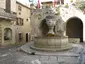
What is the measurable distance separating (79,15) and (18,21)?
9671 mm

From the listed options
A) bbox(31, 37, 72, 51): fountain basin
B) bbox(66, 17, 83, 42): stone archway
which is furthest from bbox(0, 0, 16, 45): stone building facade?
bbox(66, 17, 83, 42): stone archway

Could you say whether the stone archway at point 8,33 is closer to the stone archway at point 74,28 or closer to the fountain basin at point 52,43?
the stone archway at point 74,28

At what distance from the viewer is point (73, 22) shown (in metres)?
20.4

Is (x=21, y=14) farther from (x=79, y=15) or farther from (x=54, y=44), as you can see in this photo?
(x=54, y=44)

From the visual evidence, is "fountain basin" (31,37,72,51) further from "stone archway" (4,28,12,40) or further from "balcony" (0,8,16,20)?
"stone archway" (4,28,12,40)

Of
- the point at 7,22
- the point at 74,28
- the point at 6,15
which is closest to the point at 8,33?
the point at 7,22

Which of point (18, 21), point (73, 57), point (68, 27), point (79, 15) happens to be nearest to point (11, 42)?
point (18, 21)

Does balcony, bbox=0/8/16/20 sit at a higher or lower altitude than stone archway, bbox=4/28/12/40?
higher

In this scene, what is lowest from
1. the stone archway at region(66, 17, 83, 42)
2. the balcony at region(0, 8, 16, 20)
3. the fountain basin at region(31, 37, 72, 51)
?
the fountain basin at region(31, 37, 72, 51)

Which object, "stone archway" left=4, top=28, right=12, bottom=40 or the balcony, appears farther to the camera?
"stone archway" left=4, top=28, right=12, bottom=40

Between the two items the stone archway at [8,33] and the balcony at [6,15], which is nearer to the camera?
the balcony at [6,15]

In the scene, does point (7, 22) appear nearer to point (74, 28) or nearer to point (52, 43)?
point (74, 28)

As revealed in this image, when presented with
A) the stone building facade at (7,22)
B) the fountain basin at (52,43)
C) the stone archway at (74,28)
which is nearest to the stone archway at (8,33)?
the stone building facade at (7,22)

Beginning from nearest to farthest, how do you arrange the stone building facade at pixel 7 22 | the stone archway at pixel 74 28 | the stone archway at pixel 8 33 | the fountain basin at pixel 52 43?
the fountain basin at pixel 52 43
the stone building facade at pixel 7 22
the stone archway at pixel 8 33
the stone archway at pixel 74 28
